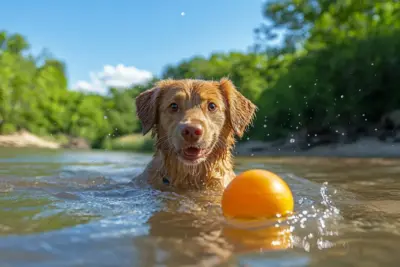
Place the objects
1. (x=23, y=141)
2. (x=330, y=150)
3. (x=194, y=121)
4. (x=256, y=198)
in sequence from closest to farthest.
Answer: (x=256, y=198) < (x=194, y=121) < (x=330, y=150) < (x=23, y=141)

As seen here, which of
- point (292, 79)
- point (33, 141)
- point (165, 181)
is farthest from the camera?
point (33, 141)

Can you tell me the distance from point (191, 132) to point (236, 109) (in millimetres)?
1417

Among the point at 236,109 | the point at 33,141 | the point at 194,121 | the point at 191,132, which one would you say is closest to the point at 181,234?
the point at 191,132

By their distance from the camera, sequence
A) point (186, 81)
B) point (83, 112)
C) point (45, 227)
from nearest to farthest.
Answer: point (45, 227) → point (186, 81) → point (83, 112)

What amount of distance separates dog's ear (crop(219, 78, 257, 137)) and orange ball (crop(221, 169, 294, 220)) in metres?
2.39

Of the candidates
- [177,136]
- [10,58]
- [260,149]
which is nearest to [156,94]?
[177,136]

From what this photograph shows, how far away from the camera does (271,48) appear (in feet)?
149

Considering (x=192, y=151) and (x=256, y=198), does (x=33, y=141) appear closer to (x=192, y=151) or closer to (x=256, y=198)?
(x=192, y=151)

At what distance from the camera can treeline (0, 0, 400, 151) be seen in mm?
24688

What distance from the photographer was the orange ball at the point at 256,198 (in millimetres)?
3756

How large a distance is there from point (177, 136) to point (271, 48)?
41746 mm

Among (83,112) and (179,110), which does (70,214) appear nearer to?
(179,110)

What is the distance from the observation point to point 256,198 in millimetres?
3766

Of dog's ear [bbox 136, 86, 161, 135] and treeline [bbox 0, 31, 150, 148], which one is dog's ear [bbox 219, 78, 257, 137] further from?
treeline [bbox 0, 31, 150, 148]
